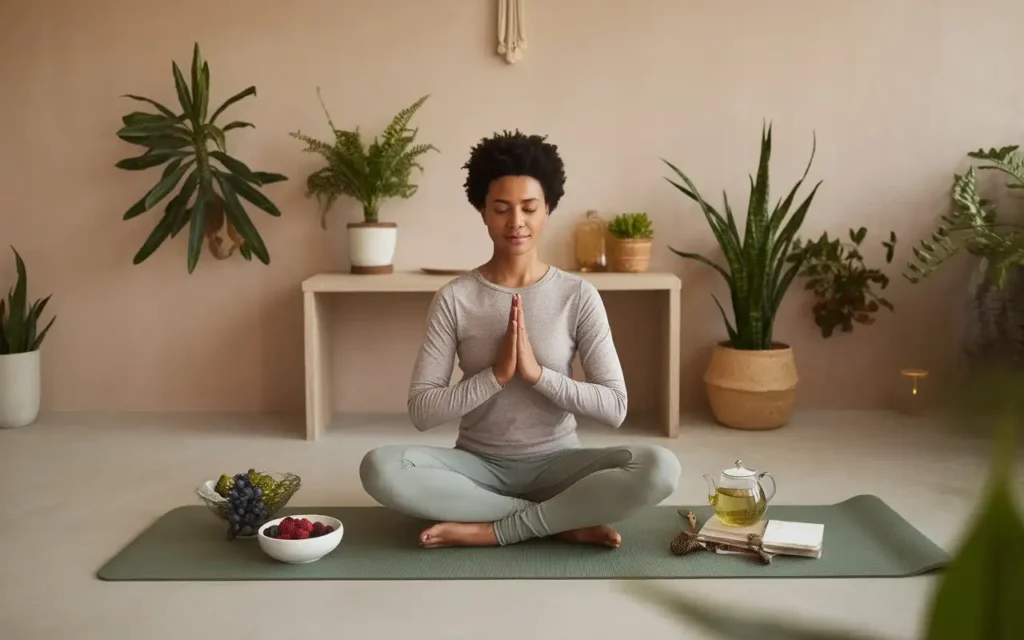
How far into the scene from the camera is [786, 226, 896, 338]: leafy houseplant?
4.25 meters

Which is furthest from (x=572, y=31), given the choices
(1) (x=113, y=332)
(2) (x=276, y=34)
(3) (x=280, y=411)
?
(1) (x=113, y=332)

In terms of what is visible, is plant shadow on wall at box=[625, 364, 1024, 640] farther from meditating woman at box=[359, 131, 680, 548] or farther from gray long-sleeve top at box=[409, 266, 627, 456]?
gray long-sleeve top at box=[409, 266, 627, 456]

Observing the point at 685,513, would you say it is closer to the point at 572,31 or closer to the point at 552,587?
the point at 552,587

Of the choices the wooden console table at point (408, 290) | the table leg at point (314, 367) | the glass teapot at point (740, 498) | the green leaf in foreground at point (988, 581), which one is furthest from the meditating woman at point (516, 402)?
the green leaf in foreground at point (988, 581)

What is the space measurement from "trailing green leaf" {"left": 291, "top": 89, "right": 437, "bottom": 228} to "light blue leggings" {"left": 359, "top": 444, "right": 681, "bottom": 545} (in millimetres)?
1685

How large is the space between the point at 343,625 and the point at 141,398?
2639 mm

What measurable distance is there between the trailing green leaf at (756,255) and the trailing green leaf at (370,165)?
1066 millimetres

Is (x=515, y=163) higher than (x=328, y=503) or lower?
higher

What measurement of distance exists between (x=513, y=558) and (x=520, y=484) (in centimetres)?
23

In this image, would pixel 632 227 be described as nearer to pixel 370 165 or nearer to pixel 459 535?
pixel 370 165

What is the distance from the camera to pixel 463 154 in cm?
438

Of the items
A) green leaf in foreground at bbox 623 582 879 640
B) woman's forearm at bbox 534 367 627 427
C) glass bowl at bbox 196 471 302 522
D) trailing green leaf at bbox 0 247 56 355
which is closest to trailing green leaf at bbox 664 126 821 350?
woman's forearm at bbox 534 367 627 427

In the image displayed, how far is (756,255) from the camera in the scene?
404cm

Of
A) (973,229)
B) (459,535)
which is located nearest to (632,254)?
(973,229)
